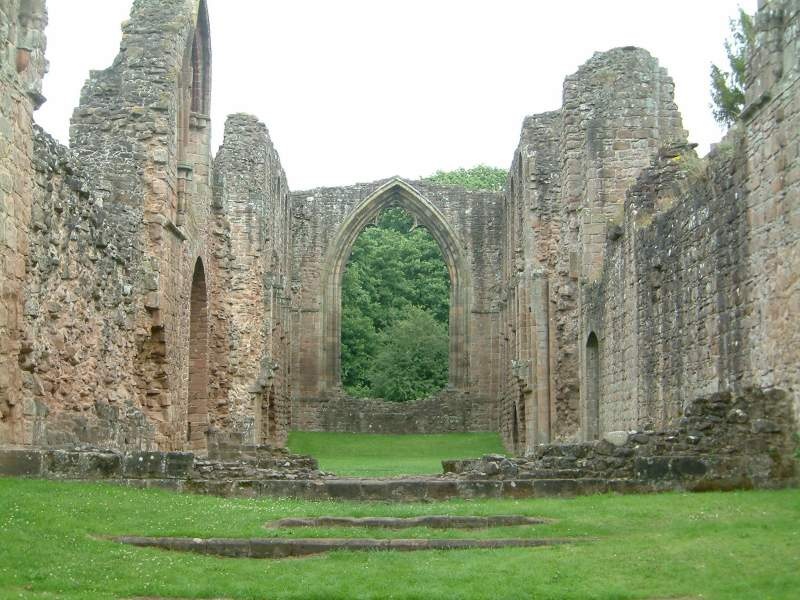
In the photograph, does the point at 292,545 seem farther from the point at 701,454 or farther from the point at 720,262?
the point at 720,262

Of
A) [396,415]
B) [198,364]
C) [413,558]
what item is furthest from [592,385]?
[396,415]

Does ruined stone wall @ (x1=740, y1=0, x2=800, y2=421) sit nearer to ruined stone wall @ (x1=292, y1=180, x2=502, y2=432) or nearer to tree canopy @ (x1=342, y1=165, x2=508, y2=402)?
ruined stone wall @ (x1=292, y1=180, x2=502, y2=432)

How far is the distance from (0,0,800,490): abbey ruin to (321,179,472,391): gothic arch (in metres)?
4.06

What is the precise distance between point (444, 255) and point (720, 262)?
84.1 feet

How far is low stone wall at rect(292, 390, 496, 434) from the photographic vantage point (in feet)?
116

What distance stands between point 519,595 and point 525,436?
20.7 m

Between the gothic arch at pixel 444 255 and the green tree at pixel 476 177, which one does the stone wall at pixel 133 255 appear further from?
the green tree at pixel 476 177

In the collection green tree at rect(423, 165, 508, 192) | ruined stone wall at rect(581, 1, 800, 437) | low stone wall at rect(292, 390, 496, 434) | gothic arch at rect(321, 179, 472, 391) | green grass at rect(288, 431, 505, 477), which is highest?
green tree at rect(423, 165, 508, 192)

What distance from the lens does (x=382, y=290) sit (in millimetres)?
46031

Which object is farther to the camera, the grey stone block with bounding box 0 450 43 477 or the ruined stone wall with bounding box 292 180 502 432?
the ruined stone wall with bounding box 292 180 502 432

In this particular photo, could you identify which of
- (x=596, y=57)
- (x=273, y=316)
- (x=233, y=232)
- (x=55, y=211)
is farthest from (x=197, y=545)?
(x=273, y=316)

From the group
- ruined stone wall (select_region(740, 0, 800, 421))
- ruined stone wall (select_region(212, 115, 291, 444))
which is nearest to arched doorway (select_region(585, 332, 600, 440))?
ruined stone wall (select_region(212, 115, 291, 444))

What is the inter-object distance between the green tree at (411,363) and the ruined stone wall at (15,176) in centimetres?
3092

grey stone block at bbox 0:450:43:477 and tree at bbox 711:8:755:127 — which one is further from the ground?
tree at bbox 711:8:755:127
